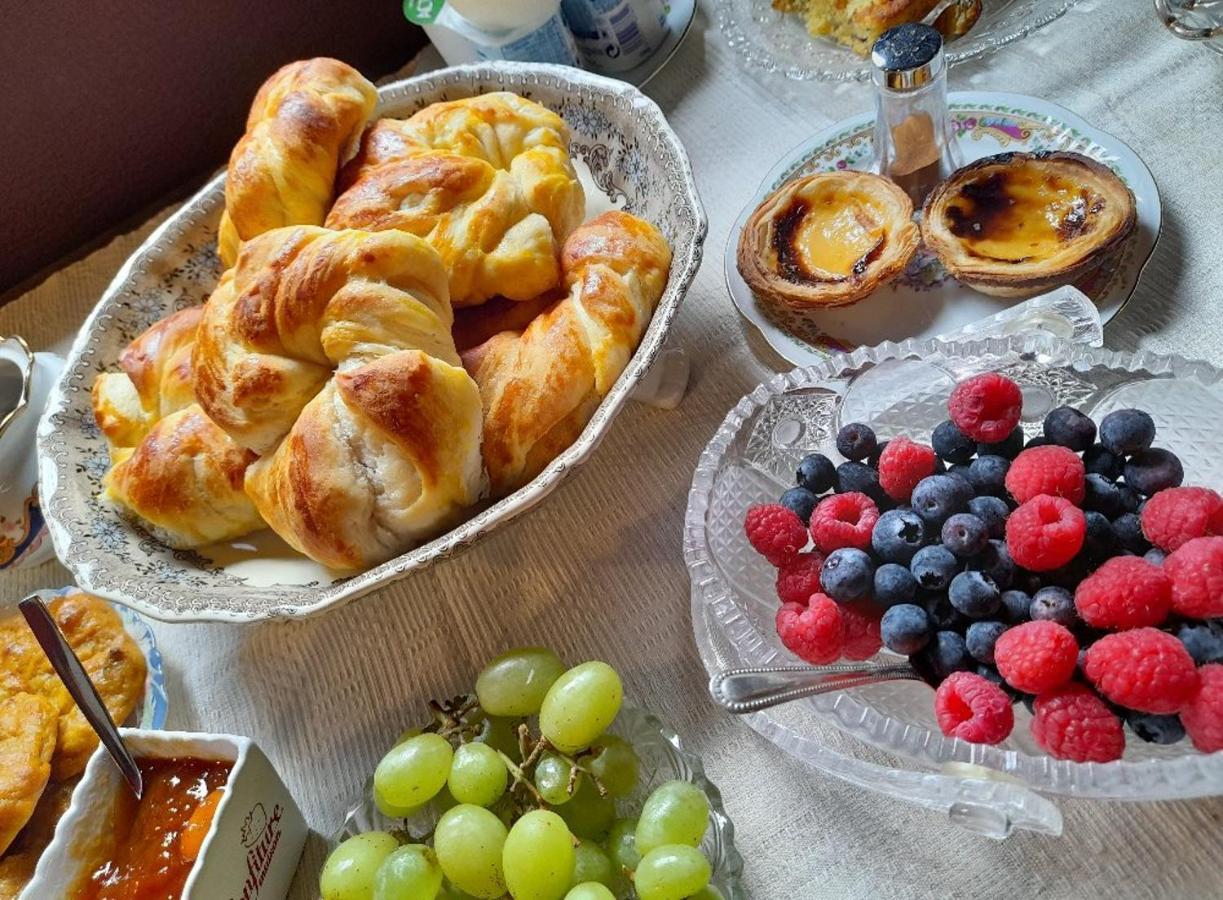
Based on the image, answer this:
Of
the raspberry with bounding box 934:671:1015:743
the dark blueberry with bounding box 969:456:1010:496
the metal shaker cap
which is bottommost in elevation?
the raspberry with bounding box 934:671:1015:743

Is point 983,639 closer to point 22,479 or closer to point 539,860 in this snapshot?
point 539,860

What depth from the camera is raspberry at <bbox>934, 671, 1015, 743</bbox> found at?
1.95 feet

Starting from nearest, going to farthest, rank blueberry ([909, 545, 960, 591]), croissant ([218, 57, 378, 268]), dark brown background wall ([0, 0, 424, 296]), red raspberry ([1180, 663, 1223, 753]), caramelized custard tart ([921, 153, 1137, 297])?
red raspberry ([1180, 663, 1223, 753]) < blueberry ([909, 545, 960, 591]) < caramelized custard tart ([921, 153, 1137, 297]) < croissant ([218, 57, 378, 268]) < dark brown background wall ([0, 0, 424, 296])

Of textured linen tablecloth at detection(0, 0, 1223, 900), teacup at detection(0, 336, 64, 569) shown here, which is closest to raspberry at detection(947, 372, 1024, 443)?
textured linen tablecloth at detection(0, 0, 1223, 900)

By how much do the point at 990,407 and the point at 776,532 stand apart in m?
0.17

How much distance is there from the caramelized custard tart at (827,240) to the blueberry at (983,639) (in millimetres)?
378

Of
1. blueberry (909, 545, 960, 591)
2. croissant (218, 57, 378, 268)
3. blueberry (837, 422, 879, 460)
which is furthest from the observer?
croissant (218, 57, 378, 268)

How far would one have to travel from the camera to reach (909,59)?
934 millimetres

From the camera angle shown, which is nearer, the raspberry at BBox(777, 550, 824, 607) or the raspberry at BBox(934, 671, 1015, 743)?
the raspberry at BBox(934, 671, 1015, 743)

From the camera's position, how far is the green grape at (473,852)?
696 mm

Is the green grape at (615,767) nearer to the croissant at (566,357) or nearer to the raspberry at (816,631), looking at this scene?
the raspberry at (816,631)

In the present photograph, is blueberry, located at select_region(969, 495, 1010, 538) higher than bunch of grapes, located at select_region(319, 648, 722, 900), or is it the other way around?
blueberry, located at select_region(969, 495, 1010, 538)

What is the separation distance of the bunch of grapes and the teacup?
561 mm

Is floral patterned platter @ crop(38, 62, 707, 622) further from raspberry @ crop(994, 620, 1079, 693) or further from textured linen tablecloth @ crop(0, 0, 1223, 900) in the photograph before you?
raspberry @ crop(994, 620, 1079, 693)
